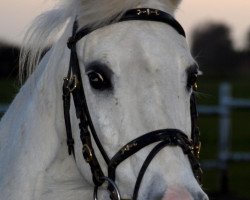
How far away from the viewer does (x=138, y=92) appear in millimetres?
3023

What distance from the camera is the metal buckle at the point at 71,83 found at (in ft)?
10.8

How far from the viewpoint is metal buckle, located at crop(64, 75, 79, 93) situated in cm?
329

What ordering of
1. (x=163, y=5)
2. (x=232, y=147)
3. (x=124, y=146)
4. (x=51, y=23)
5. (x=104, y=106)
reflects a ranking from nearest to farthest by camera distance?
(x=124, y=146) → (x=104, y=106) → (x=163, y=5) → (x=51, y=23) → (x=232, y=147)

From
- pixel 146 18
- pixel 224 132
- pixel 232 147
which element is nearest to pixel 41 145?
pixel 146 18

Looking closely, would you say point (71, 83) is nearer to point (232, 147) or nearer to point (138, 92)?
point (138, 92)

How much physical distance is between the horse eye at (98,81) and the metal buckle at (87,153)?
0.27m

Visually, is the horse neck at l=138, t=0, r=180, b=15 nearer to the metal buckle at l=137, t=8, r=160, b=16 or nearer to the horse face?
the metal buckle at l=137, t=8, r=160, b=16

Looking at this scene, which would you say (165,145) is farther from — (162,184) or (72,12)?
(72,12)

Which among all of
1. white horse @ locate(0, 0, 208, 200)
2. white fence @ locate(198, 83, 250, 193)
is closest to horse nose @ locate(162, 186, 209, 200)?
white horse @ locate(0, 0, 208, 200)

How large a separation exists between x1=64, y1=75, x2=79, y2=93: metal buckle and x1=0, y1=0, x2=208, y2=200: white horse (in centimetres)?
4

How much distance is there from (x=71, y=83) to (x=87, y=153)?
0.34 m

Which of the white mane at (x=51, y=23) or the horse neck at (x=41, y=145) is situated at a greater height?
the white mane at (x=51, y=23)

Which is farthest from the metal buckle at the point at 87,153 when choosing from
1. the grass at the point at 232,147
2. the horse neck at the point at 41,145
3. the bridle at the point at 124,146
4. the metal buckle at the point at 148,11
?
the grass at the point at 232,147

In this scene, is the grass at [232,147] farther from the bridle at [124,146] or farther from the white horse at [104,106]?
the bridle at [124,146]
